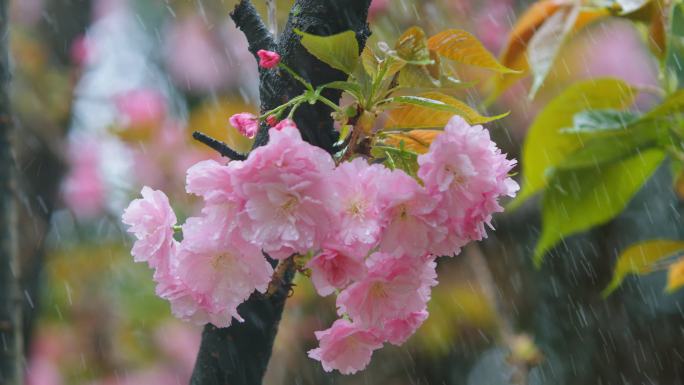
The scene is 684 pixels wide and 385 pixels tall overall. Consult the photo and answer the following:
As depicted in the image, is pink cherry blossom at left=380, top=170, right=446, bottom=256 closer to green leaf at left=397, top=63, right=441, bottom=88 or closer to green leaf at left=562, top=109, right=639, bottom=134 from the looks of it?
green leaf at left=397, top=63, right=441, bottom=88

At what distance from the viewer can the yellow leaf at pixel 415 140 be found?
23.3 inches

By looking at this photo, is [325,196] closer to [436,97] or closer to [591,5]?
[436,97]

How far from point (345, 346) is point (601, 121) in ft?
1.62

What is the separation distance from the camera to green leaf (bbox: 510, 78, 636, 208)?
101cm

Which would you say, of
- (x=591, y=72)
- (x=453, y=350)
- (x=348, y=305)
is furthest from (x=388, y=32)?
(x=348, y=305)

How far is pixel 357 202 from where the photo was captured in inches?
20.4

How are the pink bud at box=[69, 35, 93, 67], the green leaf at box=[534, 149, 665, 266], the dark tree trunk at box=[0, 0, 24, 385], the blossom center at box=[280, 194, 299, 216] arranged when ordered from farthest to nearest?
the pink bud at box=[69, 35, 93, 67] → the green leaf at box=[534, 149, 665, 266] → the dark tree trunk at box=[0, 0, 24, 385] → the blossom center at box=[280, 194, 299, 216]

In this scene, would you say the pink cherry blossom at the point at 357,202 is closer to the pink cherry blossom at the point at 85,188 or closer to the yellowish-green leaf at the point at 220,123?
the yellowish-green leaf at the point at 220,123

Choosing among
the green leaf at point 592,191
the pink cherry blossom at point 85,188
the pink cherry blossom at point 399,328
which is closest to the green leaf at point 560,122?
the green leaf at point 592,191

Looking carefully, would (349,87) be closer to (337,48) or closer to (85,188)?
(337,48)

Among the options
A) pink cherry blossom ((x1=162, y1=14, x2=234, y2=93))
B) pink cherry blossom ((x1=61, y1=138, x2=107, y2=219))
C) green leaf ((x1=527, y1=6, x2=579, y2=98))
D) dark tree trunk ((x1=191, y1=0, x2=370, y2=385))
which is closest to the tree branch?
dark tree trunk ((x1=191, y1=0, x2=370, y2=385))

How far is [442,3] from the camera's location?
227 cm

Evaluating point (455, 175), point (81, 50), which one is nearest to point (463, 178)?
point (455, 175)

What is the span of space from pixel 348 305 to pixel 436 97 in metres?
0.18
